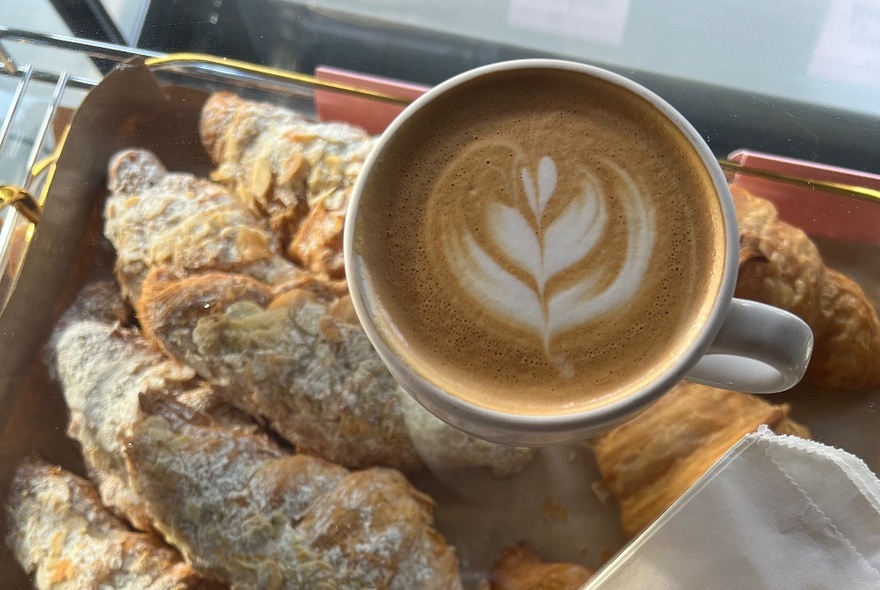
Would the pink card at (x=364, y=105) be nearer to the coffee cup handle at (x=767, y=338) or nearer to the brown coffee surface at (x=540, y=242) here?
the brown coffee surface at (x=540, y=242)

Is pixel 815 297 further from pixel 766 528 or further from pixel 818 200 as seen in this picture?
pixel 766 528

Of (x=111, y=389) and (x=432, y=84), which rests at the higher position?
(x=432, y=84)

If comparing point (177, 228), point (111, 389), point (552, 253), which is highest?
point (552, 253)

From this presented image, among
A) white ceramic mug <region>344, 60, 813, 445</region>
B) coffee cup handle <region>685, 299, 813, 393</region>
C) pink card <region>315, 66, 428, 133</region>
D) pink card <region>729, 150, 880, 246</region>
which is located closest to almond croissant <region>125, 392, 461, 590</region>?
white ceramic mug <region>344, 60, 813, 445</region>

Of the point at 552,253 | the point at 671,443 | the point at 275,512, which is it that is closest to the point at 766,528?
the point at 671,443

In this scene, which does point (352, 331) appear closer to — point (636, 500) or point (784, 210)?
point (636, 500)

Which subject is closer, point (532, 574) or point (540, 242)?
point (540, 242)

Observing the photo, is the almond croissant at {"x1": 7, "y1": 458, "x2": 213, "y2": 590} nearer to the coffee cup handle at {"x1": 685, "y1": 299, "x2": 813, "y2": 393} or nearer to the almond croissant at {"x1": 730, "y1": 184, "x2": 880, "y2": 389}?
the coffee cup handle at {"x1": 685, "y1": 299, "x2": 813, "y2": 393}
